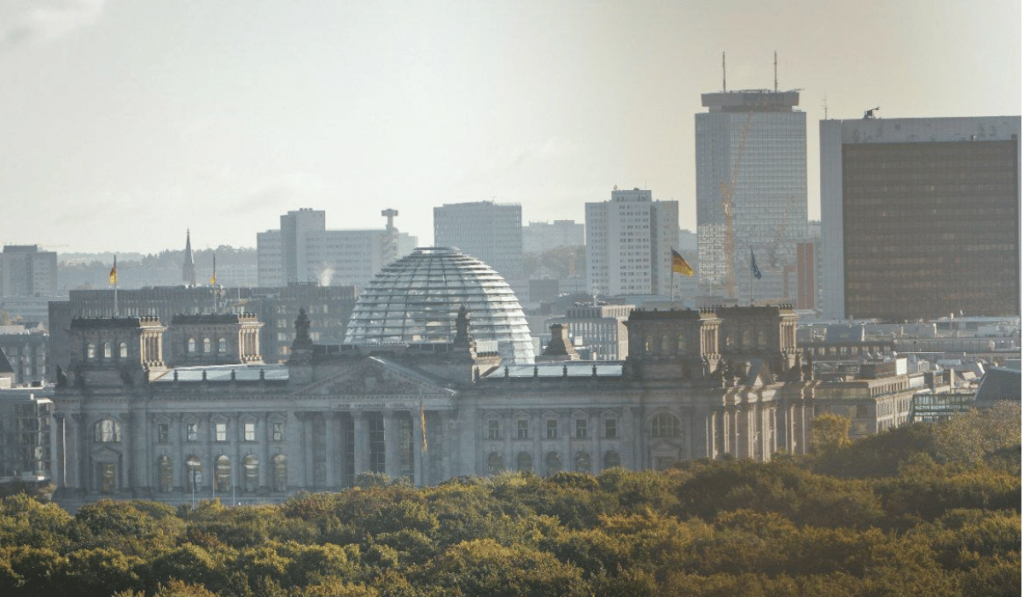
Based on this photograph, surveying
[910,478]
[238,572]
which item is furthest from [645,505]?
[238,572]

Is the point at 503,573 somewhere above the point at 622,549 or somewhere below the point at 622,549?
below

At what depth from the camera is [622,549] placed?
17388 cm

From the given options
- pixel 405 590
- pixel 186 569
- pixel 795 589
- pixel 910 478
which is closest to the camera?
pixel 795 589

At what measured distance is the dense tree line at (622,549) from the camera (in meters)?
162

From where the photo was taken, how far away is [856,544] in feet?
547

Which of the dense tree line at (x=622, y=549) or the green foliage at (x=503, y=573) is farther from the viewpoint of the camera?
the green foliage at (x=503, y=573)

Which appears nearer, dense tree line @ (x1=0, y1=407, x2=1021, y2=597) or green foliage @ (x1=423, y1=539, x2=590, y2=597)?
dense tree line @ (x1=0, y1=407, x2=1021, y2=597)

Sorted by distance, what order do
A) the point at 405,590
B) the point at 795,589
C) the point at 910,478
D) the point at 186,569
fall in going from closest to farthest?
the point at 795,589 → the point at 405,590 → the point at 186,569 → the point at 910,478

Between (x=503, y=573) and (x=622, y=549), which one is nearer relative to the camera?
(x=503, y=573)

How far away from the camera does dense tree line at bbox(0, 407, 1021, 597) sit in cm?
16150

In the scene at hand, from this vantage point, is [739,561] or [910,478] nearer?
[739,561]

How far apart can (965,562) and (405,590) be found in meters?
28.4

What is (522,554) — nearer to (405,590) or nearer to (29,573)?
(405,590)

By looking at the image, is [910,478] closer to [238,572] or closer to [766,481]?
[766,481]
